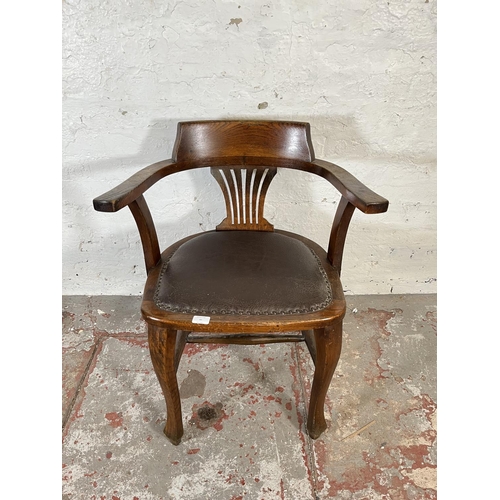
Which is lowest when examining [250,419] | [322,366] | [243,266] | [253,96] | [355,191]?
[250,419]

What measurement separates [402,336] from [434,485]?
2.43 ft

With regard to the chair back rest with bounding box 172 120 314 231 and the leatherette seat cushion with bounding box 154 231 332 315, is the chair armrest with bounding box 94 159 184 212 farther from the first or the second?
the leatherette seat cushion with bounding box 154 231 332 315

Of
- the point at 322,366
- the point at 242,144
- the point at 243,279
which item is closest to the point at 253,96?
the point at 242,144

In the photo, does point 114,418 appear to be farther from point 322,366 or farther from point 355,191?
point 355,191

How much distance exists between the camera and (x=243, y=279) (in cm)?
127

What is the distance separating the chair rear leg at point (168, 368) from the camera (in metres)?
1.24

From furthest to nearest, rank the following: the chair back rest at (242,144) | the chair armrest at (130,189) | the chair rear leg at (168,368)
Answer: the chair back rest at (242,144), the chair rear leg at (168,368), the chair armrest at (130,189)

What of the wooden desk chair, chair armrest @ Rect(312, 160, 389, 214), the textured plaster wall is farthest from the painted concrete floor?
chair armrest @ Rect(312, 160, 389, 214)

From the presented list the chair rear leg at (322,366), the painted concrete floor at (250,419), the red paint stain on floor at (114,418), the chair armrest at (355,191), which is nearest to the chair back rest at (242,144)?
the chair armrest at (355,191)

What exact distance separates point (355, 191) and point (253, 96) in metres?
0.76

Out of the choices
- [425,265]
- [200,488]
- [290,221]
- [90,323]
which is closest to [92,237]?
[90,323]

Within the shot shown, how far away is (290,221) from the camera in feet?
6.69

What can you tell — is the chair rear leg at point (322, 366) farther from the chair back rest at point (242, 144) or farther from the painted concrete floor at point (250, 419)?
the chair back rest at point (242, 144)

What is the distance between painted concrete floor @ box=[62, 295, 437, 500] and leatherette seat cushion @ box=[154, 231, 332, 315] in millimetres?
610
